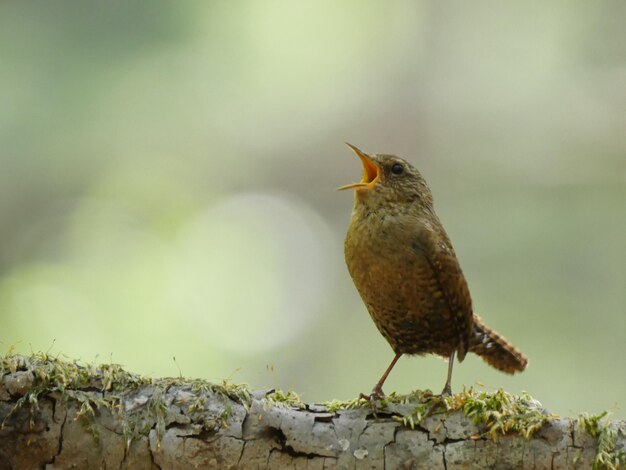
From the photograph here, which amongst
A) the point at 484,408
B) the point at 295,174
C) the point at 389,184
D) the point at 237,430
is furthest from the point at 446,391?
the point at 295,174

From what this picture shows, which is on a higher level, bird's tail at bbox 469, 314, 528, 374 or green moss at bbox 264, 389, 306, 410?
bird's tail at bbox 469, 314, 528, 374

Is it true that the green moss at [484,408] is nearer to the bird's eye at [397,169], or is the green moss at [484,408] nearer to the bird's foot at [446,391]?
the bird's foot at [446,391]

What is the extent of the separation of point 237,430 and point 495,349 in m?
1.42

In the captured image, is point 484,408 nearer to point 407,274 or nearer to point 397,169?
point 407,274

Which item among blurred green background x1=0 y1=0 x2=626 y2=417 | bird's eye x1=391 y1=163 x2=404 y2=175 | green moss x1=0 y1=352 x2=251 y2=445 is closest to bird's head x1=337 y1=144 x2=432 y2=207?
bird's eye x1=391 y1=163 x2=404 y2=175

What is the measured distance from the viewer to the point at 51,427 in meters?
2.41

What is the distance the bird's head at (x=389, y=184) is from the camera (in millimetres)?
3320

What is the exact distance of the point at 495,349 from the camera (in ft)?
11.5

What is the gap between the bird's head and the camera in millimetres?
3320

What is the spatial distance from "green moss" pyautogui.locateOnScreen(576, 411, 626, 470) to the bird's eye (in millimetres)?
1293

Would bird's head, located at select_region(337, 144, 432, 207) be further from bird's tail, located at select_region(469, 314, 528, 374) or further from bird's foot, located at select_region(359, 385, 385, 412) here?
bird's foot, located at select_region(359, 385, 385, 412)

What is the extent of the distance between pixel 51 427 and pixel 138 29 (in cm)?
481

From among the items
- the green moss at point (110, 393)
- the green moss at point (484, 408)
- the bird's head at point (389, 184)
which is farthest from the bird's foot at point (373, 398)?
the bird's head at point (389, 184)

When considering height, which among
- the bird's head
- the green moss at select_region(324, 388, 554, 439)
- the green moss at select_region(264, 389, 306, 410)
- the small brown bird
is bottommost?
the green moss at select_region(264, 389, 306, 410)
